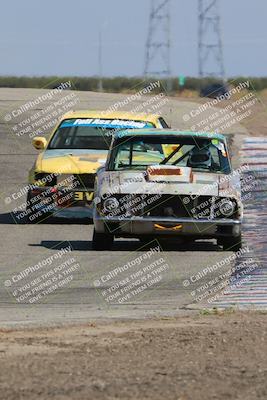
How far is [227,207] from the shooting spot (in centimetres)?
1335

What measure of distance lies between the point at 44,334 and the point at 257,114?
1184 inches

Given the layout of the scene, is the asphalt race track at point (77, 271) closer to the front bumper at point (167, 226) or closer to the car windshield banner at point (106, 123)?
the front bumper at point (167, 226)

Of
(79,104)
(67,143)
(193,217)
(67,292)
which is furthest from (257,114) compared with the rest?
(67,292)

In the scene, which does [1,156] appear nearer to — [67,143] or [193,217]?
[67,143]

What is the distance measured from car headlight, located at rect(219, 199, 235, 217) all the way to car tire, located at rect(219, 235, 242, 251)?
292mm

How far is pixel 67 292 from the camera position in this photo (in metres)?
10.6

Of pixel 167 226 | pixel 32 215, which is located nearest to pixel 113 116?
pixel 32 215

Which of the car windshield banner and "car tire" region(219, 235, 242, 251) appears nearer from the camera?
"car tire" region(219, 235, 242, 251)

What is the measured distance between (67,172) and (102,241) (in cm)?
253

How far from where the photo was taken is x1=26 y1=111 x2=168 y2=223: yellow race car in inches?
615

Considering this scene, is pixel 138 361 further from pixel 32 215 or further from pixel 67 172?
pixel 32 215

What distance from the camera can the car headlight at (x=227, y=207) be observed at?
13.3 meters

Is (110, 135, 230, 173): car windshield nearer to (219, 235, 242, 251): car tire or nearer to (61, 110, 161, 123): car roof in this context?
(219, 235, 242, 251): car tire

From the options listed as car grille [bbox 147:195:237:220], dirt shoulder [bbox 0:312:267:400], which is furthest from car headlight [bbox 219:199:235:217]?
dirt shoulder [bbox 0:312:267:400]
